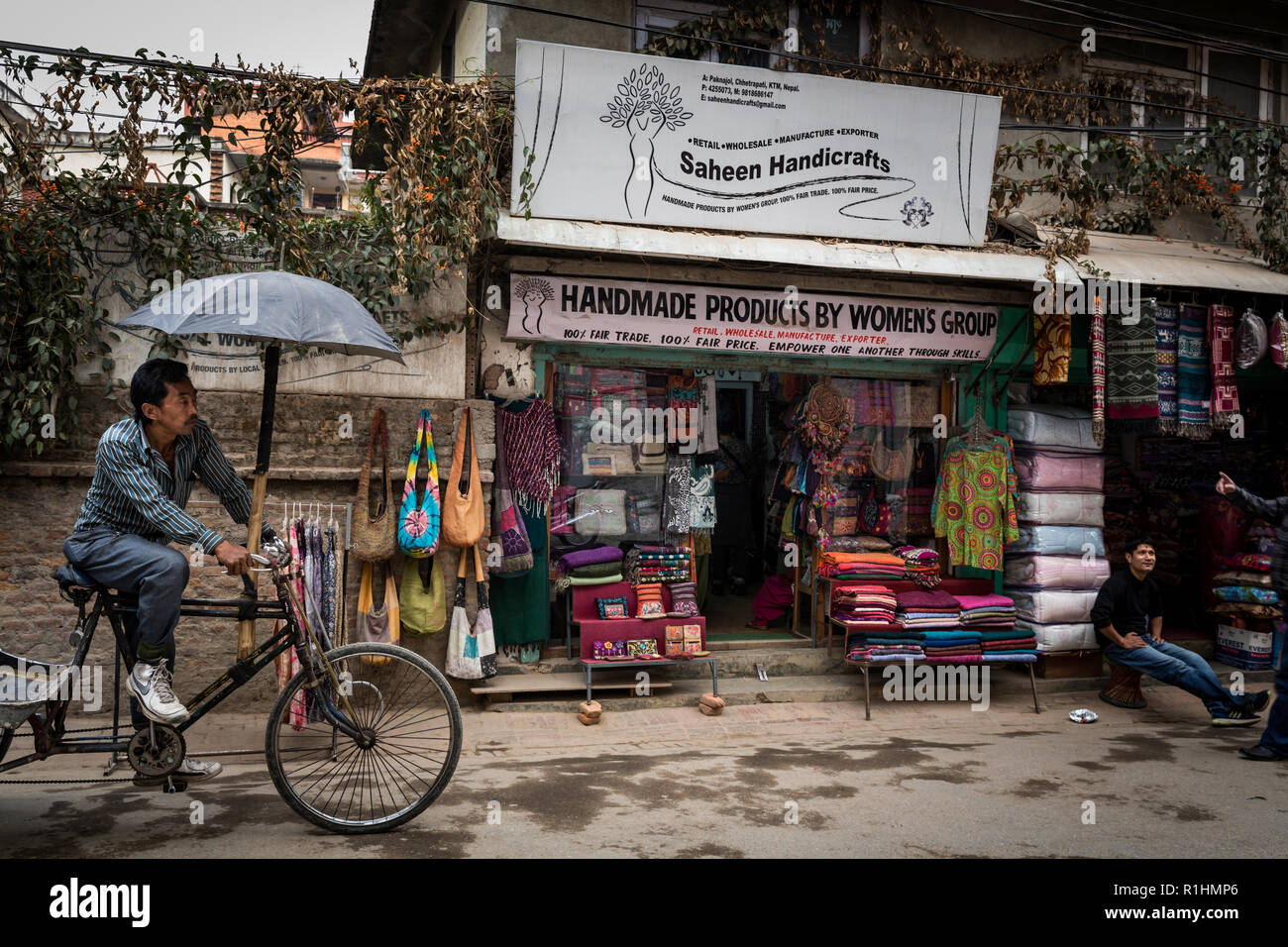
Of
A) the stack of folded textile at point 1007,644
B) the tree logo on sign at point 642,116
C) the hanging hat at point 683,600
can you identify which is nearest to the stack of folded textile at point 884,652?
the stack of folded textile at point 1007,644

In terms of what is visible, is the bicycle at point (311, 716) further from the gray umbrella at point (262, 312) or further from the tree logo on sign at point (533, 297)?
the tree logo on sign at point (533, 297)

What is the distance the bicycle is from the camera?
416cm

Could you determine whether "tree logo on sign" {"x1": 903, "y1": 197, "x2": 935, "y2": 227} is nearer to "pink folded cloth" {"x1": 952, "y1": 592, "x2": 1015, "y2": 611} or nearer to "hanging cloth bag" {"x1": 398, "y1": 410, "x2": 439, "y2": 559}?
"pink folded cloth" {"x1": 952, "y1": 592, "x2": 1015, "y2": 611}

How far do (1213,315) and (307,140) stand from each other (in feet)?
25.5

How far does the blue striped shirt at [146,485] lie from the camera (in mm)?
4098

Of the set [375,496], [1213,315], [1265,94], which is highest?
[1265,94]

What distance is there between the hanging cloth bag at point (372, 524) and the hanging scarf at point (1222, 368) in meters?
7.09

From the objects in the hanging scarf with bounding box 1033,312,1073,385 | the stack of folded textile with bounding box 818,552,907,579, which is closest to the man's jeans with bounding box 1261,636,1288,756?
the stack of folded textile with bounding box 818,552,907,579

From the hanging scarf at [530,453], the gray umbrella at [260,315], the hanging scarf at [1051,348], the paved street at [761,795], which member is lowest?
the paved street at [761,795]

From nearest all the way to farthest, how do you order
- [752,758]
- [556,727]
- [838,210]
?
[752,758] → [556,727] → [838,210]

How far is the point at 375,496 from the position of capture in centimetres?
688

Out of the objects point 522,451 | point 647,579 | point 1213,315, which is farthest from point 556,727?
point 1213,315

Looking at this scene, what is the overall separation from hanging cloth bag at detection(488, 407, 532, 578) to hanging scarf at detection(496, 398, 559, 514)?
0.09 meters

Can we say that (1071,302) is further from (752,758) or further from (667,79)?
(752,758)
